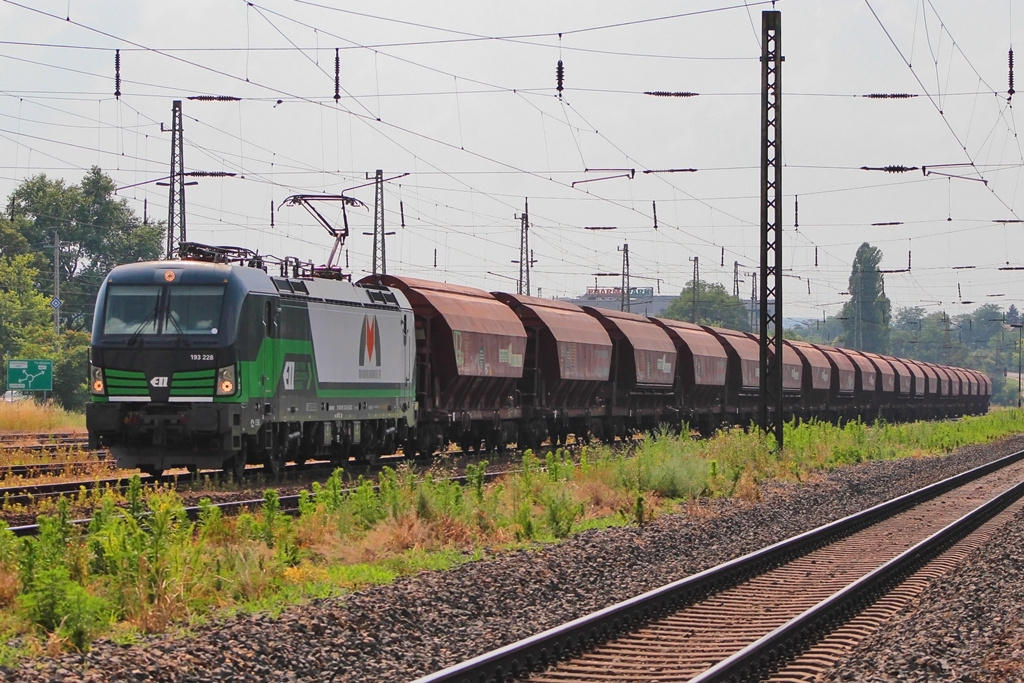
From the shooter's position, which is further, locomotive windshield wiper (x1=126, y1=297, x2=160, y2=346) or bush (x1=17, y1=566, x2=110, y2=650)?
locomotive windshield wiper (x1=126, y1=297, x2=160, y2=346)

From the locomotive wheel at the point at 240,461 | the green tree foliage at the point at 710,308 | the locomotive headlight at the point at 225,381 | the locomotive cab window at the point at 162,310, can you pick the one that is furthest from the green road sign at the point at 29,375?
the green tree foliage at the point at 710,308

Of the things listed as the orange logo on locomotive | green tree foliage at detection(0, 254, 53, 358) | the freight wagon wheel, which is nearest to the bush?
the freight wagon wheel

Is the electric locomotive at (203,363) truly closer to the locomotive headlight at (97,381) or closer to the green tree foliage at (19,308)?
the locomotive headlight at (97,381)

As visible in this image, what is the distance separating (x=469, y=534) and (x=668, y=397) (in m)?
25.8

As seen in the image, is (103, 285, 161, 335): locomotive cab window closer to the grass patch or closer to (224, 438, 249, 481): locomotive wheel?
(224, 438, 249, 481): locomotive wheel

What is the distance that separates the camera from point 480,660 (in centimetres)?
920

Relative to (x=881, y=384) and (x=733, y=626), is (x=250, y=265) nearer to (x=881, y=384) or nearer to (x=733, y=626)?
(x=733, y=626)

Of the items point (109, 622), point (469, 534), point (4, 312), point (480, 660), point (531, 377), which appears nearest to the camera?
point (480, 660)

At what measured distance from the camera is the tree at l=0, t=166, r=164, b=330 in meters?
88.1

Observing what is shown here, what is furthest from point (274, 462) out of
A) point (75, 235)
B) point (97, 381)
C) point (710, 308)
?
point (710, 308)

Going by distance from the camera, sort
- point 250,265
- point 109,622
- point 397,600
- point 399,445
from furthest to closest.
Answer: point 399,445
point 250,265
point 397,600
point 109,622

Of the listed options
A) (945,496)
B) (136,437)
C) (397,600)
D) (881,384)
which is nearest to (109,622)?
(397,600)

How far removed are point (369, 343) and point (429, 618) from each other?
1385 centimetres

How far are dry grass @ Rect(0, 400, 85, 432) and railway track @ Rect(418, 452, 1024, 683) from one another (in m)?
26.6
